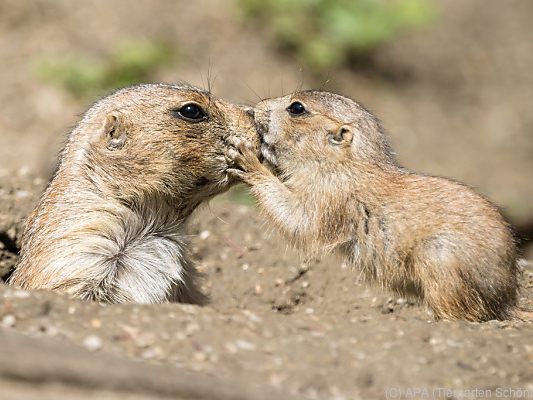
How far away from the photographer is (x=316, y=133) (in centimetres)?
630

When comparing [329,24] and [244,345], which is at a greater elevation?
[329,24]

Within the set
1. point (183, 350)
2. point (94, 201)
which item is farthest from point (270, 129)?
point (183, 350)

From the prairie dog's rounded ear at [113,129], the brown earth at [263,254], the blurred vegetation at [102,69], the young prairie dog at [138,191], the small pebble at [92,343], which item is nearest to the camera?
the brown earth at [263,254]

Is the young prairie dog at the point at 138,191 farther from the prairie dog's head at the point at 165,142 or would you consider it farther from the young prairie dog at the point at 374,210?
the young prairie dog at the point at 374,210

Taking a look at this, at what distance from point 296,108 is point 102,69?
6.44 meters

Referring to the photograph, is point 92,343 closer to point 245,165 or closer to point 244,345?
point 244,345

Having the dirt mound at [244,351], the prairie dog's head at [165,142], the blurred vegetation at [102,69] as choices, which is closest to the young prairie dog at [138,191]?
the prairie dog's head at [165,142]

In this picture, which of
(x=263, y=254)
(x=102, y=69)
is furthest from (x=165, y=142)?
(x=102, y=69)

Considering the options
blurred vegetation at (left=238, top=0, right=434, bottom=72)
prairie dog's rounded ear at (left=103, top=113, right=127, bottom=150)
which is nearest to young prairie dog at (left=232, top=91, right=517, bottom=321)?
prairie dog's rounded ear at (left=103, top=113, right=127, bottom=150)

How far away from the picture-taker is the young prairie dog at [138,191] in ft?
19.1

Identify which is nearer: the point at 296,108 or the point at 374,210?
the point at 374,210

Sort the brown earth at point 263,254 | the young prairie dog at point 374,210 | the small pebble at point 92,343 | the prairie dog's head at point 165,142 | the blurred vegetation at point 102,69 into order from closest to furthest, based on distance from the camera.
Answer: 1. the brown earth at point 263,254
2. the small pebble at point 92,343
3. the young prairie dog at point 374,210
4. the prairie dog's head at point 165,142
5. the blurred vegetation at point 102,69

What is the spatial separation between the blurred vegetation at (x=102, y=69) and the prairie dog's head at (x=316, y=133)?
592 cm

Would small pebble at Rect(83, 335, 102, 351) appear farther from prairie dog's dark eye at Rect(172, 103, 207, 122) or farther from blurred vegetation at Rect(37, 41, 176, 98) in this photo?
blurred vegetation at Rect(37, 41, 176, 98)
